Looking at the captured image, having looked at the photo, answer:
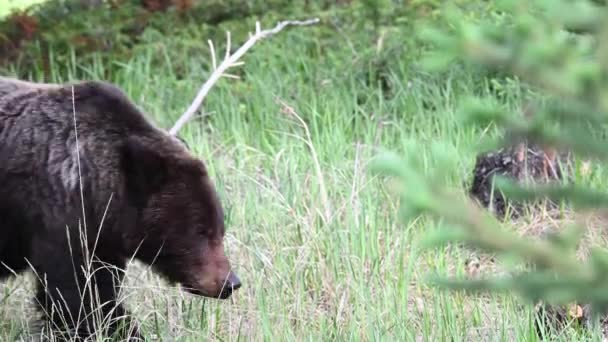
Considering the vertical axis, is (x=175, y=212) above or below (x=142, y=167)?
below

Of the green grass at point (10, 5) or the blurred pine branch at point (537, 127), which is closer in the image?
the blurred pine branch at point (537, 127)

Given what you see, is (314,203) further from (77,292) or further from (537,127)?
(537,127)

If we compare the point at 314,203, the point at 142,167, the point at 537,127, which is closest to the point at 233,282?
the point at 142,167

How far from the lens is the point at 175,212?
13.6ft

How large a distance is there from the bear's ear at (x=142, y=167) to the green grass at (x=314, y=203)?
1.28ft

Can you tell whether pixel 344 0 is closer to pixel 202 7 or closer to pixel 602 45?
pixel 202 7

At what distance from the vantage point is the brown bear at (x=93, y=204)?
407cm

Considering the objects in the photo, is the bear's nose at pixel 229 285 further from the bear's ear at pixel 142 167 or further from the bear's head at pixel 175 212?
the bear's ear at pixel 142 167

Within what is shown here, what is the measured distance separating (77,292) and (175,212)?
0.50m

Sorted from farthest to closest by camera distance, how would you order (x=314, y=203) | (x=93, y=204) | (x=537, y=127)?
(x=314, y=203), (x=93, y=204), (x=537, y=127)

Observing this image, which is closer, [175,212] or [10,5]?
[175,212]

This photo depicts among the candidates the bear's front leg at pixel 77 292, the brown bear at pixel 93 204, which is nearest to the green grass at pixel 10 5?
the brown bear at pixel 93 204

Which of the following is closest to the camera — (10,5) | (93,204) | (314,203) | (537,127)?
(537,127)

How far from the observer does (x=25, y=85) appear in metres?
4.35
